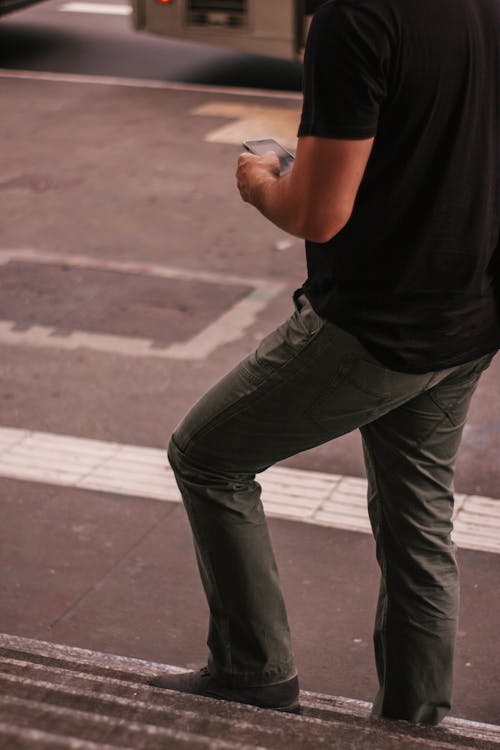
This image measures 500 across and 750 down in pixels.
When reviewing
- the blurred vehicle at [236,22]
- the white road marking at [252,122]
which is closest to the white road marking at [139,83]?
the blurred vehicle at [236,22]

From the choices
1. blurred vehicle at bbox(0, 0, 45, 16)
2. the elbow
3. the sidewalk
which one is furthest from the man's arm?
blurred vehicle at bbox(0, 0, 45, 16)

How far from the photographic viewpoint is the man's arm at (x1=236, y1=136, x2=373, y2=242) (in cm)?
257

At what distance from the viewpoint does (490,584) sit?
14.5ft

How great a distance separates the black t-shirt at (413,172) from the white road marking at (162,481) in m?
2.00

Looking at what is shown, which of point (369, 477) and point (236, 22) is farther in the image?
point (236, 22)

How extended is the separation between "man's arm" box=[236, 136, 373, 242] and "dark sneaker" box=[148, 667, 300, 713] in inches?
42.7

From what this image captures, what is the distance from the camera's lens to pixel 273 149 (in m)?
3.04

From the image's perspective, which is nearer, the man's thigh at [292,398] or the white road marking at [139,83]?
the man's thigh at [292,398]

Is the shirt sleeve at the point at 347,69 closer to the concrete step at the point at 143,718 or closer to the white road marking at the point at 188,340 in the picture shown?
the concrete step at the point at 143,718

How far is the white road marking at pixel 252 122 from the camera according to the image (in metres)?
11.1

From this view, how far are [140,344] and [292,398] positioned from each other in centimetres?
394

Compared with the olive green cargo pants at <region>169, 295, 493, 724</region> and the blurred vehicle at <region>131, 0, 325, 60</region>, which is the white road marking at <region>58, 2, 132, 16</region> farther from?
the olive green cargo pants at <region>169, 295, 493, 724</region>

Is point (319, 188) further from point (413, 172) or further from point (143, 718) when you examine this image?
point (143, 718)

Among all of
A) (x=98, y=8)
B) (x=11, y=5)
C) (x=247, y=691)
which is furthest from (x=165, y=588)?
(x=98, y=8)
